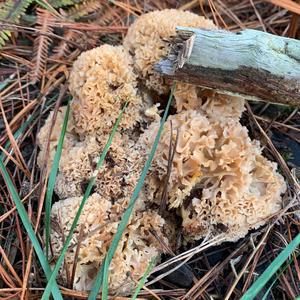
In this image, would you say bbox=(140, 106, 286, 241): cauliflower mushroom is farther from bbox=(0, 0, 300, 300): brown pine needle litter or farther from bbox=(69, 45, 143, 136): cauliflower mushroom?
bbox=(69, 45, 143, 136): cauliflower mushroom

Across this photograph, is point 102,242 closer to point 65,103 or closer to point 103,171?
point 103,171

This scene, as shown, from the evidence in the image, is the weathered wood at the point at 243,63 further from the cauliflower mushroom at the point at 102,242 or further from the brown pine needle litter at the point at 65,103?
the cauliflower mushroom at the point at 102,242

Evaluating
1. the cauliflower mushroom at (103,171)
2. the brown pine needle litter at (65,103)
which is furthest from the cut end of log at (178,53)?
the brown pine needle litter at (65,103)

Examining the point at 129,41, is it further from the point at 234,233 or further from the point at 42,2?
the point at 234,233

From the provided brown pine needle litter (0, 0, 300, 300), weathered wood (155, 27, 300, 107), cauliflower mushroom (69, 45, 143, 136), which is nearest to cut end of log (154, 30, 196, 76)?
weathered wood (155, 27, 300, 107)

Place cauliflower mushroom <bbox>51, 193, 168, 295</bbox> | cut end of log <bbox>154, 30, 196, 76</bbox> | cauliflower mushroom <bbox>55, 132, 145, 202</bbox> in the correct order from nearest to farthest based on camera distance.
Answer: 1. cauliflower mushroom <bbox>51, 193, 168, 295</bbox>
2. cut end of log <bbox>154, 30, 196, 76</bbox>
3. cauliflower mushroom <bbox>55, 132, 145, 202</bbox>

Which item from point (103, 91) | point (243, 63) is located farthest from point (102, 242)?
point (243, 63)
